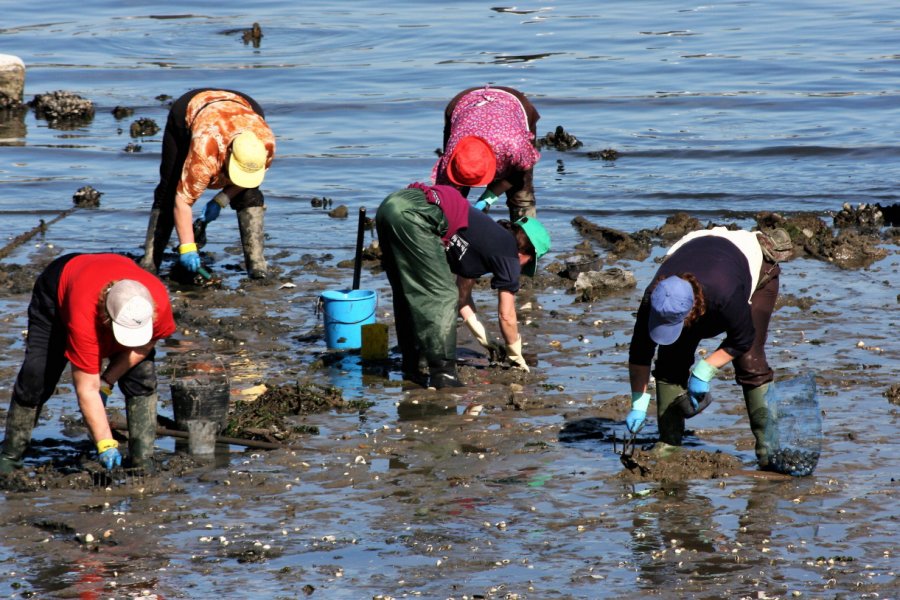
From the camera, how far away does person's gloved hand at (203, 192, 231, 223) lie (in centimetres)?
1121

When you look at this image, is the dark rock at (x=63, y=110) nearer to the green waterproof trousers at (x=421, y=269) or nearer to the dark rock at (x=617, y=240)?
the dark rock at (x=617, y=240)

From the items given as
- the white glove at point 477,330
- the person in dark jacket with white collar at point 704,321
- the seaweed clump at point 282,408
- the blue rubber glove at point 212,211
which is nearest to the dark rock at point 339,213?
the blue rubber glove at point 212,211

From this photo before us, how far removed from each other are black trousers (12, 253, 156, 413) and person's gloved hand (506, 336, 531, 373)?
286 centimetres

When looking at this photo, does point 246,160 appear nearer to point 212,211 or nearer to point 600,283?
point 212,211

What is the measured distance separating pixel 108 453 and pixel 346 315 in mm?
3032

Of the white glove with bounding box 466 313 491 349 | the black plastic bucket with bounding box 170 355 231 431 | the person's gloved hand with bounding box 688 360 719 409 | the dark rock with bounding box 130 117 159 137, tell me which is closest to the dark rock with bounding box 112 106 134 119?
the dark rock with bounding box 130 117 159 137

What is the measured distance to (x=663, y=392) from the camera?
7496 millimetres

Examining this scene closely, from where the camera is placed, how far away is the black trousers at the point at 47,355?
6930 mm

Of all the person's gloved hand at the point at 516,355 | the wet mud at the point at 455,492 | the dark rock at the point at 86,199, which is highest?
the dark rock at the point at 86,199

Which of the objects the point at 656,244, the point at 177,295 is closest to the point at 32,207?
the point at 177,295

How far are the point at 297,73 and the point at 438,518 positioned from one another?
61.5 feet

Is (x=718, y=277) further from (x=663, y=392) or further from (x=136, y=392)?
(x=136, y=392)

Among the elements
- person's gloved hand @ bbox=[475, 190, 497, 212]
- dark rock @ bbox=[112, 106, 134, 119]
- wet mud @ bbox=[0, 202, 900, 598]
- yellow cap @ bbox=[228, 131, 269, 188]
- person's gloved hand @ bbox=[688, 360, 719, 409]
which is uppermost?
Result: yellow cap @ bbox=[228, 131, 269, 188]

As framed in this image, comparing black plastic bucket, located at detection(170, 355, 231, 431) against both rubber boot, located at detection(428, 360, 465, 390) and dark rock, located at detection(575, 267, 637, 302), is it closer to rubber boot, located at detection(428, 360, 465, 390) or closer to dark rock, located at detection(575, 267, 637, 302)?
rubber boot, located at detection(428, 360, 465, 390)
